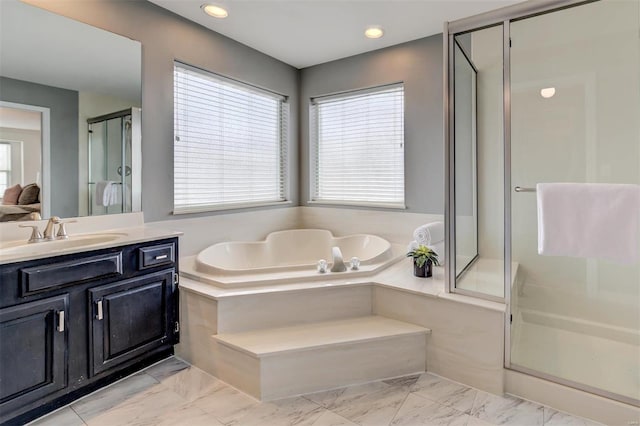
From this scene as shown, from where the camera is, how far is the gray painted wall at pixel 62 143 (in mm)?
2107

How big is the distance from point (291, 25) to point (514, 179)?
2.12 m

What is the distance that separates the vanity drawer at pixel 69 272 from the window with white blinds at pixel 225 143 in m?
0.98

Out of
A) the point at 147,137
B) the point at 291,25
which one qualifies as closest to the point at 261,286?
the point at 147,137

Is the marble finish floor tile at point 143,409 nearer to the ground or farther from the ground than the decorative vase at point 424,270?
nearer to the ground

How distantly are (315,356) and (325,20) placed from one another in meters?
2.53

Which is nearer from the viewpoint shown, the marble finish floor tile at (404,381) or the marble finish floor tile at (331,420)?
the marble finish floor tile at (331,420)

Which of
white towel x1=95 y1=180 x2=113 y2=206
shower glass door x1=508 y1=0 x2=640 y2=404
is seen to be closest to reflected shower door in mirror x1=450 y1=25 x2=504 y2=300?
shower glass door x1=508 y1=0 x2=640 y2=404

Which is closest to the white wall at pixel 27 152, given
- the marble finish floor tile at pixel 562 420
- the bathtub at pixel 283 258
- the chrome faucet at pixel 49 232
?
the chrome faucet at pixel 49 232

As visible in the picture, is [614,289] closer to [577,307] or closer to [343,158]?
[577,307]

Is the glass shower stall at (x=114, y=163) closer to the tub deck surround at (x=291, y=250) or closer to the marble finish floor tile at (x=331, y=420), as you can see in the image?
the tub deck surround at (x=291, y=250)

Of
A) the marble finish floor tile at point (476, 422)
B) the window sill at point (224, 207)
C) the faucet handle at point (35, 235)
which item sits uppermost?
the window sill at point (224, 207)

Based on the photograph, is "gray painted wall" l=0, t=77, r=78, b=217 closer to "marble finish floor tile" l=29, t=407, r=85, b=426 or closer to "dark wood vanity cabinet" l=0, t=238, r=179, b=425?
"dark wood vanity cabinet" l=0, t=238, r=179, b=425

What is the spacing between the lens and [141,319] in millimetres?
2143

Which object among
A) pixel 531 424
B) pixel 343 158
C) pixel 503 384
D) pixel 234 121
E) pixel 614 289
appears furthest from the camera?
pixel 343 158
